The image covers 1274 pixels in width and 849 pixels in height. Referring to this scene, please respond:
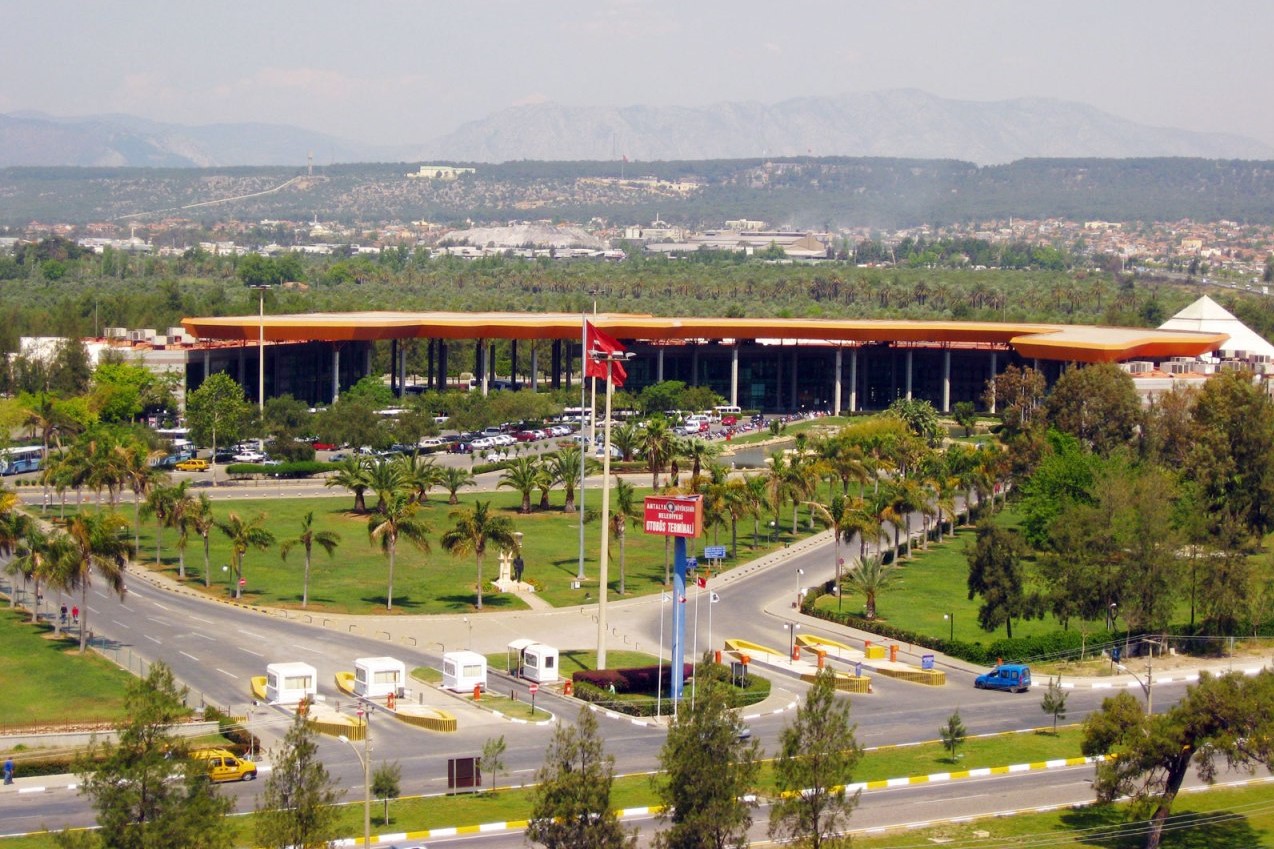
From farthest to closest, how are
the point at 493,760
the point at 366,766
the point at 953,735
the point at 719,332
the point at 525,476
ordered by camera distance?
the point at 719,332
the point at 525,476
the point at 953,735
the point at 493,760
the point at 366,766

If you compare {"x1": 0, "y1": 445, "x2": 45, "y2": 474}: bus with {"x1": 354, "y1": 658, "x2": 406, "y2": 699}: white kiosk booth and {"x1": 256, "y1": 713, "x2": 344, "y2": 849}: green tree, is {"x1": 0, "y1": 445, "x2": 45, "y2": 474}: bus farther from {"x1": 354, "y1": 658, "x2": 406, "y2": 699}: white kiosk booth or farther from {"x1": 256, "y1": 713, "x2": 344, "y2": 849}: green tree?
{"x1": 256, "y1": 713, "x2": 344, "y2": 849}: green tree

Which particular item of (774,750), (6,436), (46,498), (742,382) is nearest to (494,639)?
(774,750)

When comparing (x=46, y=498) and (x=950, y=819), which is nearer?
(x=950, y=819)

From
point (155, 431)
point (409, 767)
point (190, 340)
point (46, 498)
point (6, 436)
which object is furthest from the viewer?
point (190, 340)

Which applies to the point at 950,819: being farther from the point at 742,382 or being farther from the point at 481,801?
the point at 742,382

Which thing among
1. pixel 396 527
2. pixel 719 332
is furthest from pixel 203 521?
pixel 719 332

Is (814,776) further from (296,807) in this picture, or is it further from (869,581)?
(869,581)
